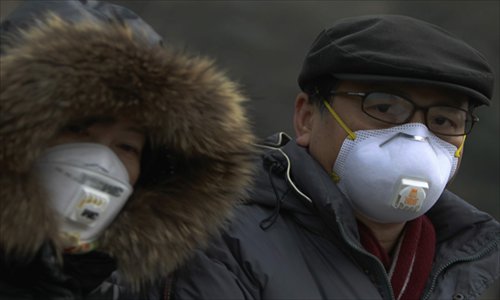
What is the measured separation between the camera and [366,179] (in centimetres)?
205

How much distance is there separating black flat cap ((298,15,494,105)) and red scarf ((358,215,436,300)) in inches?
15.0

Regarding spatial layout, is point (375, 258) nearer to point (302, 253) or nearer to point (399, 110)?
point (302, 253)

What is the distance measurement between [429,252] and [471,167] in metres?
1.90

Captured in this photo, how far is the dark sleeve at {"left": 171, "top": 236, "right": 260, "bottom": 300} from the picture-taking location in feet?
6.05

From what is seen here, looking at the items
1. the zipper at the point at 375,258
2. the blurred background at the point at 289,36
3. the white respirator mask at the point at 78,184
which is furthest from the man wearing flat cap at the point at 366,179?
the blurred background at the point at 289,36

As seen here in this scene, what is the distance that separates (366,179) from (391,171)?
0.21 feet

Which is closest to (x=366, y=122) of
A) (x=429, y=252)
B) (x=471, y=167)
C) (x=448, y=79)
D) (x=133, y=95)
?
(x=448, y=79)

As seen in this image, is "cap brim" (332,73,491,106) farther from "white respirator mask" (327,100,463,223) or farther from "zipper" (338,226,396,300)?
"zipper" (338,226,396,300)

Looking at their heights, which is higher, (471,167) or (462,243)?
(462,243)

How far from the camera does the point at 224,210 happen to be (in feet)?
6.29

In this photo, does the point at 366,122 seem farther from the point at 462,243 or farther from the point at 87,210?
the point at 87,210

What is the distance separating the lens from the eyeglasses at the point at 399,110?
2062 millimetres

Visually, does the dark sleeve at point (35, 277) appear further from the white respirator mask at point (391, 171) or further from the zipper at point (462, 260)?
the zipper at point (462, 260)

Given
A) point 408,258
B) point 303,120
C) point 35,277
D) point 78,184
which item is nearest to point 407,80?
point 303,120
